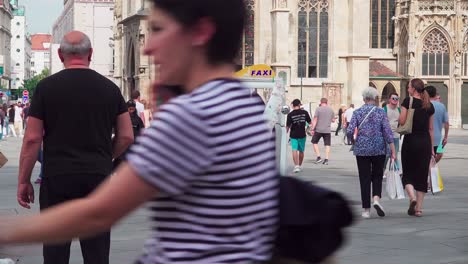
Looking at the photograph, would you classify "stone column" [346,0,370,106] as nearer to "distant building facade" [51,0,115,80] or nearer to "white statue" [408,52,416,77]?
"white statue" [408,52,416,77]

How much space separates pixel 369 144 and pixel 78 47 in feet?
24.2

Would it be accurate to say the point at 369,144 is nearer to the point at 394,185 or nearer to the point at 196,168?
the point at 394,185

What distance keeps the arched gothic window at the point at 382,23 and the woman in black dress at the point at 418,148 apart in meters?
52.4

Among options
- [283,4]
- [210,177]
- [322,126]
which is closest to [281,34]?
[283,4]

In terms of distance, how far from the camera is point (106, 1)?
122 metres

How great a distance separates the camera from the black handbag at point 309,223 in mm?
2625

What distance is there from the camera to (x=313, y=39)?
58969mm

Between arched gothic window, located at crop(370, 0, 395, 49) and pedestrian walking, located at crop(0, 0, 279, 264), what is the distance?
63446 millimetres

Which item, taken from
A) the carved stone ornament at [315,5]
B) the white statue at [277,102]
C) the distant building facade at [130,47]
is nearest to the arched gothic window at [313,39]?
the carved stone ornament at [315,5]

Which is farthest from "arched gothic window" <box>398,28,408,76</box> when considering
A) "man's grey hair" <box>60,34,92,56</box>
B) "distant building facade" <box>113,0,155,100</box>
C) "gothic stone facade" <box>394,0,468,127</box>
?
"man's grey hair" <box>60,34,92,56</box>

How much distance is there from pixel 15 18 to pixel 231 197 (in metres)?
202

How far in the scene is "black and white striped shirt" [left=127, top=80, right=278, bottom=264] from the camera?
2.46 metres

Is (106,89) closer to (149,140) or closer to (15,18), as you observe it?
(149,140)

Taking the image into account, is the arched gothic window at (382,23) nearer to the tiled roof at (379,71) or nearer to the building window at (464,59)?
the tiled roof at (379,71)
